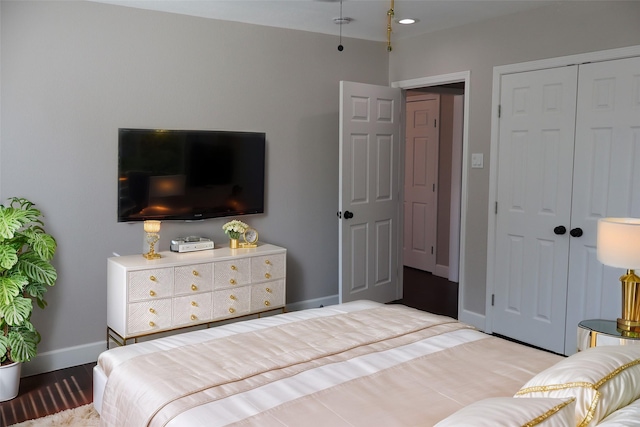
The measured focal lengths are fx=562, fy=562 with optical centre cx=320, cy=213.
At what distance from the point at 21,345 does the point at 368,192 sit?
294cm

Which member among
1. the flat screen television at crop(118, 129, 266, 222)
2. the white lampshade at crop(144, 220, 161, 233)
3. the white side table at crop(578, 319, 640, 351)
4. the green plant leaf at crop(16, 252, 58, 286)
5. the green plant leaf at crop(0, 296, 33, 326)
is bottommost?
the green plant leaf at crop(0, 296, 33, 326)

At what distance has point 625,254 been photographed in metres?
2.57

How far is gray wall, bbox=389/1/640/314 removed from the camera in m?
3.70

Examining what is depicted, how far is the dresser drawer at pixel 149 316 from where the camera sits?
355 cm

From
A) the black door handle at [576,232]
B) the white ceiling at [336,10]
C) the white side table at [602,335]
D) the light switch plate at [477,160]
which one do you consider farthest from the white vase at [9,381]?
the black door handle at [576,232]

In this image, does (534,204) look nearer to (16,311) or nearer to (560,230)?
(560,230)

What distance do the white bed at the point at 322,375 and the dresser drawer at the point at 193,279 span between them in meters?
1.11

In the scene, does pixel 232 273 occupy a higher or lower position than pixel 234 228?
lower

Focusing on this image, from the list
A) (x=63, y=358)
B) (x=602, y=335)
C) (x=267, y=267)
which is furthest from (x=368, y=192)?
(x=63, y=358)

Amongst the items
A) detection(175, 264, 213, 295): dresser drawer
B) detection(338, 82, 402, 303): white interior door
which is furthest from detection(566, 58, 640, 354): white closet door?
detection(175, 264, 213, 295): dresser drawer

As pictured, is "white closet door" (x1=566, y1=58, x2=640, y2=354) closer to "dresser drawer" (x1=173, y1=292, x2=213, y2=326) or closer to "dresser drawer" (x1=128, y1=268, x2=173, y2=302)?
"dresser drawer" (x1=173, y1=292, x2=213, y2=326)

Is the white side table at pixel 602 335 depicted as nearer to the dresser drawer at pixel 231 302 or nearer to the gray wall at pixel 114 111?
the dresser drawer at pixel 231 302

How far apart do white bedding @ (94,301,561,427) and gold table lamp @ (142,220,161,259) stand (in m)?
1.46

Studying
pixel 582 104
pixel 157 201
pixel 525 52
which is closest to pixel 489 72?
pixel 525 52
